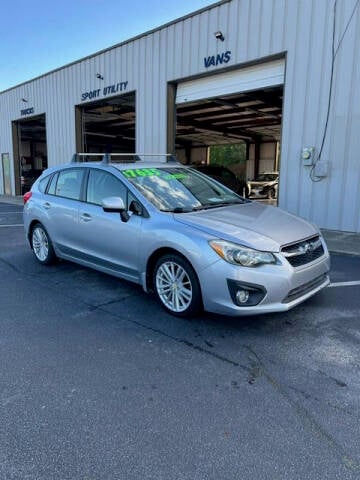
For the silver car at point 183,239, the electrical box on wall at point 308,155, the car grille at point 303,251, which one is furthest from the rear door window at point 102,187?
the electrical box on wall at point 308,155

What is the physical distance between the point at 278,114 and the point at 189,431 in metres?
19.0

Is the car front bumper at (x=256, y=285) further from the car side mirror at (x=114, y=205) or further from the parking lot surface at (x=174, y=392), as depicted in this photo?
the car side mirror at (x=114, y=205)

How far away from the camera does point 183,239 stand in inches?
143

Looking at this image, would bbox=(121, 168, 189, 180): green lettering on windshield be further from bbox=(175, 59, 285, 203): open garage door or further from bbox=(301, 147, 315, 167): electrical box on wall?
bbox=(175, 59, 285, 203): open garage door

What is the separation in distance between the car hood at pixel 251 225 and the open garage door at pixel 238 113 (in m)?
6.54

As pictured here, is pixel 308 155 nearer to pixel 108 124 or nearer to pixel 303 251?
pixel 303 251

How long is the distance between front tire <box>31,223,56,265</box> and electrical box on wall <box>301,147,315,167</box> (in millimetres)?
6094

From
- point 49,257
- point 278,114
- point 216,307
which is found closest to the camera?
point 216,307

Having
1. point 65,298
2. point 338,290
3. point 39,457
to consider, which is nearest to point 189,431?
point 39,457

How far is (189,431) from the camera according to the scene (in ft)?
7.45

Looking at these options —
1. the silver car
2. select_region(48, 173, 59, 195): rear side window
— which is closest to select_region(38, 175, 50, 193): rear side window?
select_region(48, 173, 59, 195): rear side window

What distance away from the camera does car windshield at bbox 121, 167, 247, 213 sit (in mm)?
4246

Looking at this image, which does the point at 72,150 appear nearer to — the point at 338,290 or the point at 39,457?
the point at 338,290

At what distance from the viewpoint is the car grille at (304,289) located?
3420 mm
